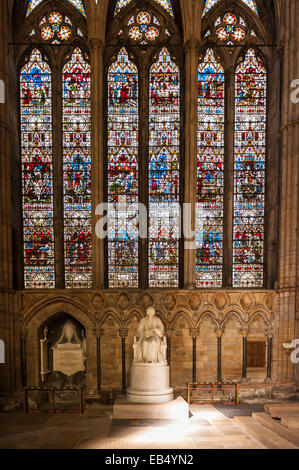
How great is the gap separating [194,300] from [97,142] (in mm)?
5751

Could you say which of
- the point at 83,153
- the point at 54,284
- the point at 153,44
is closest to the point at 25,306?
the point at 54,284

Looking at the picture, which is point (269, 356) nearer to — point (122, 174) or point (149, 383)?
point (149, 383)

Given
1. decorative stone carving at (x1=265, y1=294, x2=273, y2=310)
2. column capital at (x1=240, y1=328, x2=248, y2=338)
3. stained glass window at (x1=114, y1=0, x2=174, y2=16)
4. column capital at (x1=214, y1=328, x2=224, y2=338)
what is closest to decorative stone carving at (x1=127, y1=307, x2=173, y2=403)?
column capital at (x1=214, y1=328, x2=224, y2=338)

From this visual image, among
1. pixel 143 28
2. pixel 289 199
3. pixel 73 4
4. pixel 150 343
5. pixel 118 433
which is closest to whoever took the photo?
pixel 118 433

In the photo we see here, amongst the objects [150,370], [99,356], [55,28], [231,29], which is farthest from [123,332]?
[231,29]

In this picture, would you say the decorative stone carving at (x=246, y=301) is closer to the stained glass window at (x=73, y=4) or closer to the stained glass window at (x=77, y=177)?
the stained glass window at (x=77, y=177)

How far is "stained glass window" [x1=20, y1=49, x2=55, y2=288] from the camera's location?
13266mm

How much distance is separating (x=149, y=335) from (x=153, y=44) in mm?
9367

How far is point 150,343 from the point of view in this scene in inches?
403

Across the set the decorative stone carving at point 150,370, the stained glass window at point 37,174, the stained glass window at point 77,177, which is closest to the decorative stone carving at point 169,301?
the decorative stone carving at point 150,370

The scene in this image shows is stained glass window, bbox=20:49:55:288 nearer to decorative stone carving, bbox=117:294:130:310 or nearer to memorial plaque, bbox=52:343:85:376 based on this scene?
memorial plaque, bbox=52:343:85:376

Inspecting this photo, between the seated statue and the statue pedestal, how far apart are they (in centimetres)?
17

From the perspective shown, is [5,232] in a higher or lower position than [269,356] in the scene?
higher

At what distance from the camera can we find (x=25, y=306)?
12383 mm
